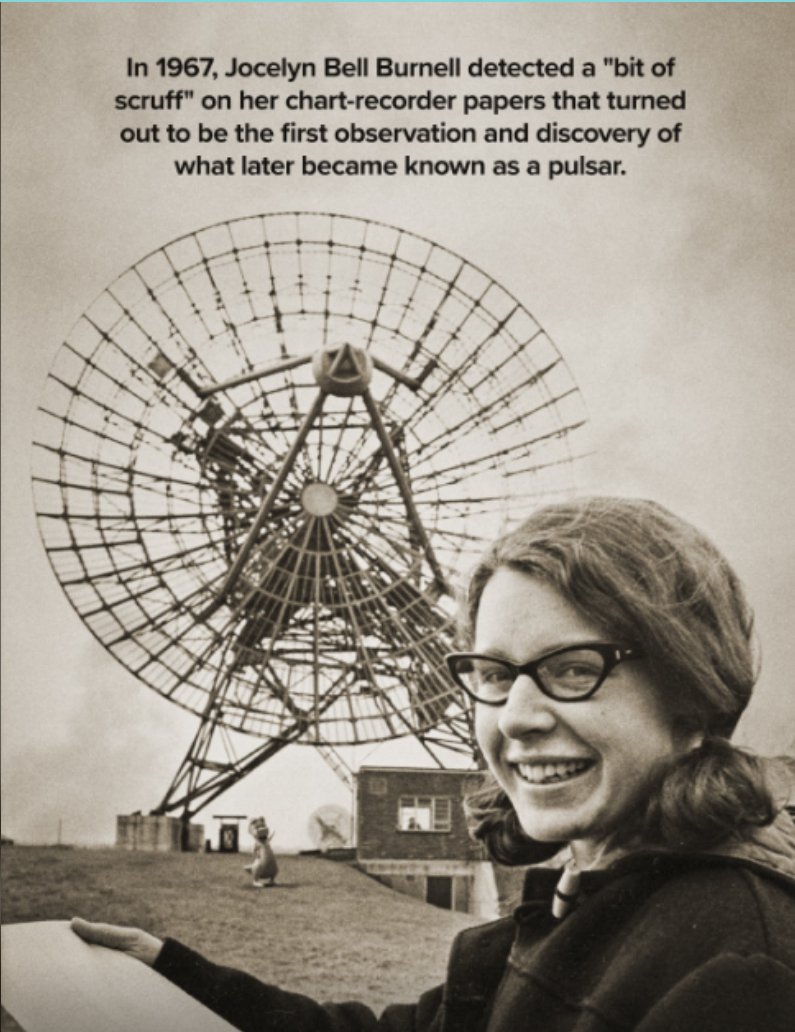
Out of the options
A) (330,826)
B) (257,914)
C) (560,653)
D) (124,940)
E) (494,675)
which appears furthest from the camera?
(330,826)

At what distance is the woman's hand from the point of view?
11.6 feet

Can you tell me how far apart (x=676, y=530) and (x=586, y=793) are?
2.33ft

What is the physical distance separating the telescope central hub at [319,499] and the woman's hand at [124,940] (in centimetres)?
1348

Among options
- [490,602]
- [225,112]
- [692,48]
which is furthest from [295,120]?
[490,602]

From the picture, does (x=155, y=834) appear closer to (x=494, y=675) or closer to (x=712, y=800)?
(x=494, y=675)

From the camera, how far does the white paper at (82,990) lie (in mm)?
3252

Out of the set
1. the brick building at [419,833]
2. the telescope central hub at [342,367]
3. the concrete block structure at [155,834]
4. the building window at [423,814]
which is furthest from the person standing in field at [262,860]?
the telescope central hub at [342,367]

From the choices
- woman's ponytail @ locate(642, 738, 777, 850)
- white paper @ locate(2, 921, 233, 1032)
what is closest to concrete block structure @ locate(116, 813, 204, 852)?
white paper @ locate(2, 921, 233, 1032)

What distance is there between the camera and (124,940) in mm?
3670

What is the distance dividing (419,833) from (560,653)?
11633 millimetres

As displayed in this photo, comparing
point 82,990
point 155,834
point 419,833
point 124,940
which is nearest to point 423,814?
point 419,833

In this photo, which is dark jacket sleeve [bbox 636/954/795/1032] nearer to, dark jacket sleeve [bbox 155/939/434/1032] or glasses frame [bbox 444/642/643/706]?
glasses frame [bbox 444/642/643/706]

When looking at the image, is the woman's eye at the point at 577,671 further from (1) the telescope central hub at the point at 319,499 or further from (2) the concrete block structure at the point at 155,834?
(1) the telescope central hub at the point at 319,499

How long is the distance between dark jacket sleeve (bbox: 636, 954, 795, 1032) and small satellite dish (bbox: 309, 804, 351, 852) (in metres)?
11.3
